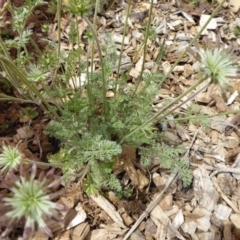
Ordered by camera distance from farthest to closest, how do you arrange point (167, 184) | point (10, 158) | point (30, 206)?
point (167, 184) < point (10, 158) < point (30, 206)

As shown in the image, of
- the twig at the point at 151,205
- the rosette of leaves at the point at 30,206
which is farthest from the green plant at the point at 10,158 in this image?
the twig at the point at 151,205

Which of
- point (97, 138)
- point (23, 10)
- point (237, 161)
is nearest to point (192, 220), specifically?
point (237, 161)

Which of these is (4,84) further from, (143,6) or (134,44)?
(143,6)

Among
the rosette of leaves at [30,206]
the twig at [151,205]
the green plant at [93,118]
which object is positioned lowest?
the twig at [151,205]

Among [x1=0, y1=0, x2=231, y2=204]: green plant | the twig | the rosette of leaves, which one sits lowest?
the twig

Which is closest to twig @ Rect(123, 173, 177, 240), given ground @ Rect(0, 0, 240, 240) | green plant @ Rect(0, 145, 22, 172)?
ground @ Rect(0, 0, 240, 240)

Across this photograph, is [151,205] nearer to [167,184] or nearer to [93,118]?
[167,184]

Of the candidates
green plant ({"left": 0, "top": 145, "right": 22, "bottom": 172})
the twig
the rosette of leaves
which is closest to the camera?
the rosette of leaves

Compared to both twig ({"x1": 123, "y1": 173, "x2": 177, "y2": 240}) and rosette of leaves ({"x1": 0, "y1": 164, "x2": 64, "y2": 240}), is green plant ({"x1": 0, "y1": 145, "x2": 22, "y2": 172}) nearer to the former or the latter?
rosette of leaves ({"x1": 0, "y1": 164, "x2": 64, "y2": 240})

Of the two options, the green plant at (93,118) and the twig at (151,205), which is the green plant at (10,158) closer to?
the green plant at (93,118)

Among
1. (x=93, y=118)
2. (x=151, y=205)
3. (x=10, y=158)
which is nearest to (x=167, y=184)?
(x=151, y=205)

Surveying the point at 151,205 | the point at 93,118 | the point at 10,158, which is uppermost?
the point at 10,158
